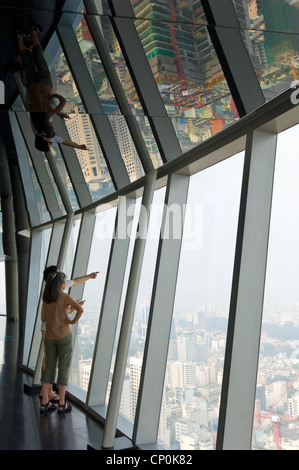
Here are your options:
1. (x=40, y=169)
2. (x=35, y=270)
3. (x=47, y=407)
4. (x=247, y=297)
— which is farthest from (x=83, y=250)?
(x=247, y=297)

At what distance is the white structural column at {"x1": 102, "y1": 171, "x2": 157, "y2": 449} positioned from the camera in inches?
167

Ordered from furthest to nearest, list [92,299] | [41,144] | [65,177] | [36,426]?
[92,299] < [65,177] < [41,144] < [36,426]

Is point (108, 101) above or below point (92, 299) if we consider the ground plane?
above

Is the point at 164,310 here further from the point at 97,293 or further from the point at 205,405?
the point at 97,293

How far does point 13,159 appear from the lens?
6.60 m

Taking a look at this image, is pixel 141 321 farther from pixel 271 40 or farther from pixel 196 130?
pixel 271 40

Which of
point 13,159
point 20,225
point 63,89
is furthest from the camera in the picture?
point 20,225

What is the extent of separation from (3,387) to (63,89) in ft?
15.7

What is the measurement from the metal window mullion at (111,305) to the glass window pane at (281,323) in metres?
2.87

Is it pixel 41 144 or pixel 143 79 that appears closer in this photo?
pixel 143 79

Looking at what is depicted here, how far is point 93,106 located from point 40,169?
320 centimetres

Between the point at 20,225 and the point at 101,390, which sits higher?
the point at 20,225

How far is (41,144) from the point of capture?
212 inches
